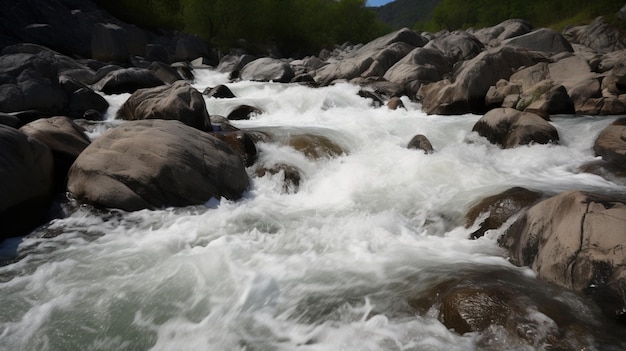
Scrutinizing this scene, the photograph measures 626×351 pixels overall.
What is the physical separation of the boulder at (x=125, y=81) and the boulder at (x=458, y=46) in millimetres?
13762

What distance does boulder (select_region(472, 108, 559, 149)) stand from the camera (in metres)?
8.96

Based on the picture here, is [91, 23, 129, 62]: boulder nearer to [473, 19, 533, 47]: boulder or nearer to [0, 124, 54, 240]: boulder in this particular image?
[0, 124, 54, 240]: boulder

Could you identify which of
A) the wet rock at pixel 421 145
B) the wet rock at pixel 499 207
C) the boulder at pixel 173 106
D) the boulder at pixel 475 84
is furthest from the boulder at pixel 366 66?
the wet rock at pixel 499 207

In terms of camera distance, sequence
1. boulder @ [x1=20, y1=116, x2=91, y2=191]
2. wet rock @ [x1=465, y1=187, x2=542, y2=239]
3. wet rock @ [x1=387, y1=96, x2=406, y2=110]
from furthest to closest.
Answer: wet rock @ [x1=387, y1=96, x2=406, y2=110] → boulder @ [x1=20, y1=116, x2=91, y2=191] → wet rock @ [x1=465, y1=187, x2=542, y2=239]

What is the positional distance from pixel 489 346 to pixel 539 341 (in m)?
0.36

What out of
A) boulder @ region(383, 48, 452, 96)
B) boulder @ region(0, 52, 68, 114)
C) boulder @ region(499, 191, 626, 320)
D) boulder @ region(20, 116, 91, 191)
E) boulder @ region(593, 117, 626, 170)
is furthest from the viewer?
boulder @ region(383, 48, 452, 96)

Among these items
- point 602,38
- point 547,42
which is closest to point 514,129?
point 547,42

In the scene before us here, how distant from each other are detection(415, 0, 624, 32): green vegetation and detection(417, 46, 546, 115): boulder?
29.3m

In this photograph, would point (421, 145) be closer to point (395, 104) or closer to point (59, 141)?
point (395, 104)

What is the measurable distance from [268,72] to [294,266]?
1744 centimetres

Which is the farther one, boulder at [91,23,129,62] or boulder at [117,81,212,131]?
boulder at [91,23,129,62]

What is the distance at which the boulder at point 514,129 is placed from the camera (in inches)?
353

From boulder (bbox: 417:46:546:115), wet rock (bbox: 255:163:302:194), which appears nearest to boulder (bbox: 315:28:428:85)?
boulder (bbox: 417:46:546:115)

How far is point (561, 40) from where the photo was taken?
1948 cm
